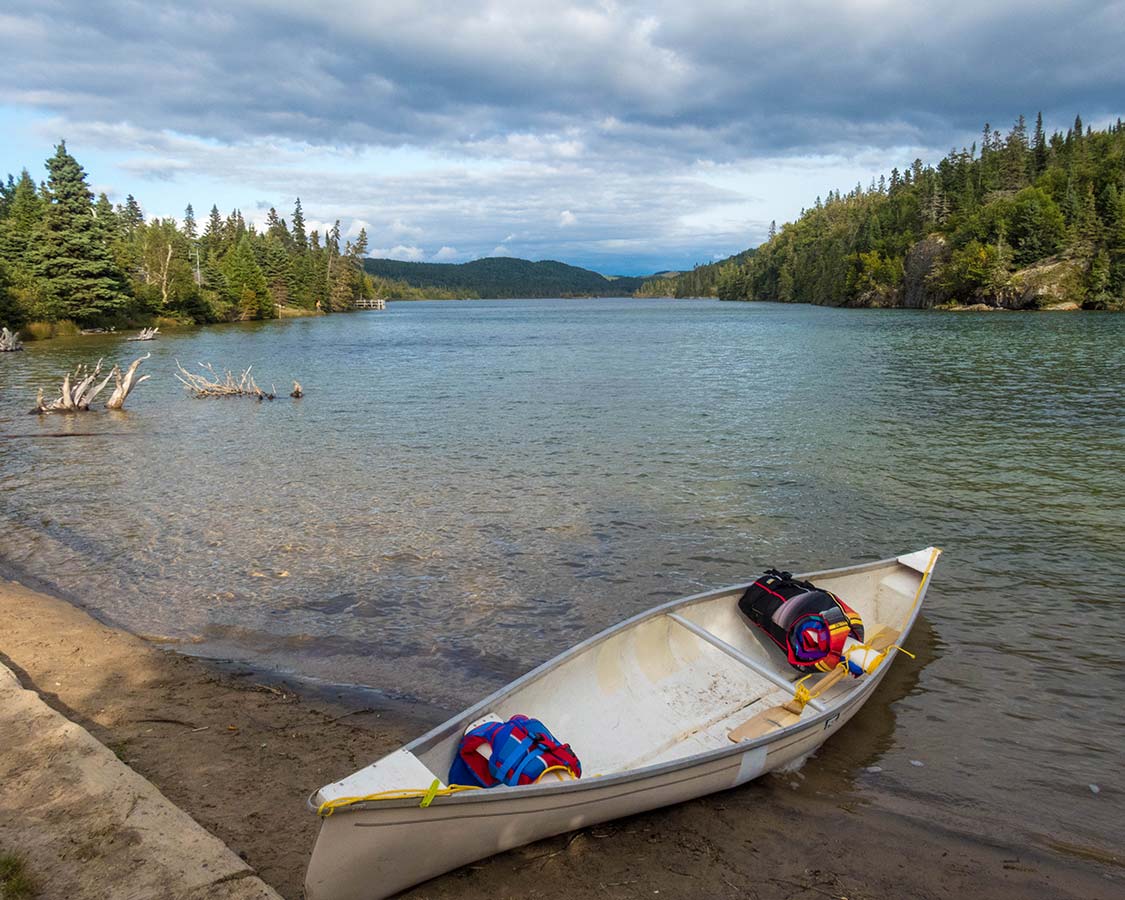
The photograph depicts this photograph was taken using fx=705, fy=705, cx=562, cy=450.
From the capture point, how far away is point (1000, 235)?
110 meters

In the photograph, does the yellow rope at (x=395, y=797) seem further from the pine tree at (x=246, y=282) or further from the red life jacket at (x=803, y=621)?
the pine tree at (x=246, y=282)

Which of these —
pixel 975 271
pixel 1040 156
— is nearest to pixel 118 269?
pixel 975 271

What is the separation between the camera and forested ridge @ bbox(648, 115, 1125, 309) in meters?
98.8

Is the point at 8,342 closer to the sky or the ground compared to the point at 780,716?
closer to the sky

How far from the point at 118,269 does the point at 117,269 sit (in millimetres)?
339

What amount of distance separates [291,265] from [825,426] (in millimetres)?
118223

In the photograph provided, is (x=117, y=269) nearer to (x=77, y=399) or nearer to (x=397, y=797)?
(x=77, y=399)

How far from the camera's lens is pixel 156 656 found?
8156 millimetres

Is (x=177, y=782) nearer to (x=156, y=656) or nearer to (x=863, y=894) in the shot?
(x=156, y=656)

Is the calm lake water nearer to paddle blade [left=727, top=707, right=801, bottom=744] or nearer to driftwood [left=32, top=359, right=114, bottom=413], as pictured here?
paddle blade [left=727, top=707, right=801, bottom=744]

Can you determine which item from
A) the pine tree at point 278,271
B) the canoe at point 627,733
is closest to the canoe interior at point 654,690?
the canoe at point 627,733

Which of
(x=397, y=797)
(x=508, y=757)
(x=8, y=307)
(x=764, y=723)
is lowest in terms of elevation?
(x=764, y=723)

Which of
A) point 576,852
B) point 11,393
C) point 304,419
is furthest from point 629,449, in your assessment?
point 11,393

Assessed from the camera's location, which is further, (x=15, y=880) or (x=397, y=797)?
(x=397, y=797)
